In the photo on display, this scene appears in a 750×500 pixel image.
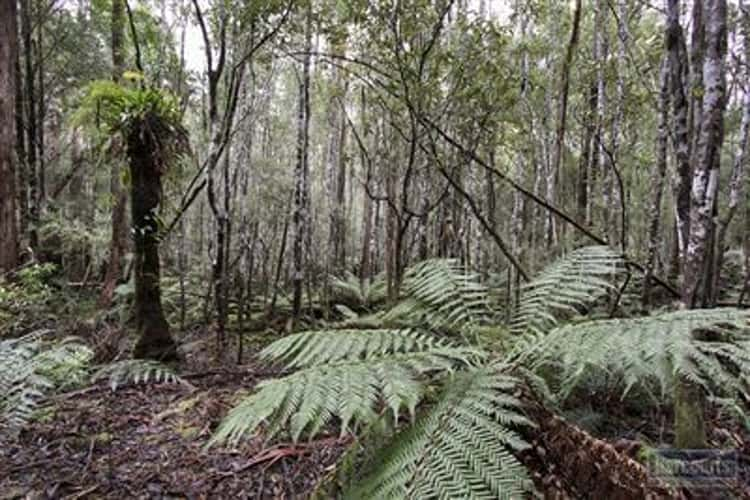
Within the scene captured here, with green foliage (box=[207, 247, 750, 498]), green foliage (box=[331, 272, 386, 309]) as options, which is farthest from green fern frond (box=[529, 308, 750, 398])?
green foliage (box=[331, 272, 386, 309])

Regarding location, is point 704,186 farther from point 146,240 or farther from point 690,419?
point 146,240

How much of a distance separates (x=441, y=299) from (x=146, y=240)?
3.10 meters

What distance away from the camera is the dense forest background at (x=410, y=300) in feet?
3.73

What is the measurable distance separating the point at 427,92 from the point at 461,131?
1.17 metres

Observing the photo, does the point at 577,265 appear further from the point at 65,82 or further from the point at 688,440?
the point at 65,82

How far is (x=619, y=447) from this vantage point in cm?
140

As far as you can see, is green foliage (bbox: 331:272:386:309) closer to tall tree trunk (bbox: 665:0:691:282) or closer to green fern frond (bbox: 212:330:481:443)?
tall tree trunk (bbox: 665:0:691:282)

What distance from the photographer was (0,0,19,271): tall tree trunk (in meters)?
4.41

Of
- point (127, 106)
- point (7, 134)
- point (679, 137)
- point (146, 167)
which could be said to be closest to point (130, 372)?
point (146, 167)

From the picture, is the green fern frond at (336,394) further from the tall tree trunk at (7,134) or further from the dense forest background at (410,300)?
the tall tree trunk at (7,134)

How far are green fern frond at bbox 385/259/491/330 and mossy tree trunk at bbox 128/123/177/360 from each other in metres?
2.80

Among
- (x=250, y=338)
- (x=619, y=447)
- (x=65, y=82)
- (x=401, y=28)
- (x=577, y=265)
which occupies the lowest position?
(x=250, y=338)

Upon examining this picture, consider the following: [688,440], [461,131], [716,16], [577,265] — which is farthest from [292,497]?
[461,131]

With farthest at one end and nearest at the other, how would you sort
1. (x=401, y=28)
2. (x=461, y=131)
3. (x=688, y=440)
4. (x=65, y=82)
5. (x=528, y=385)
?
(x=65, y=82), (x=461, y=131), (x=401, y=28), (x=688, y=440), (x=528, y=385)
